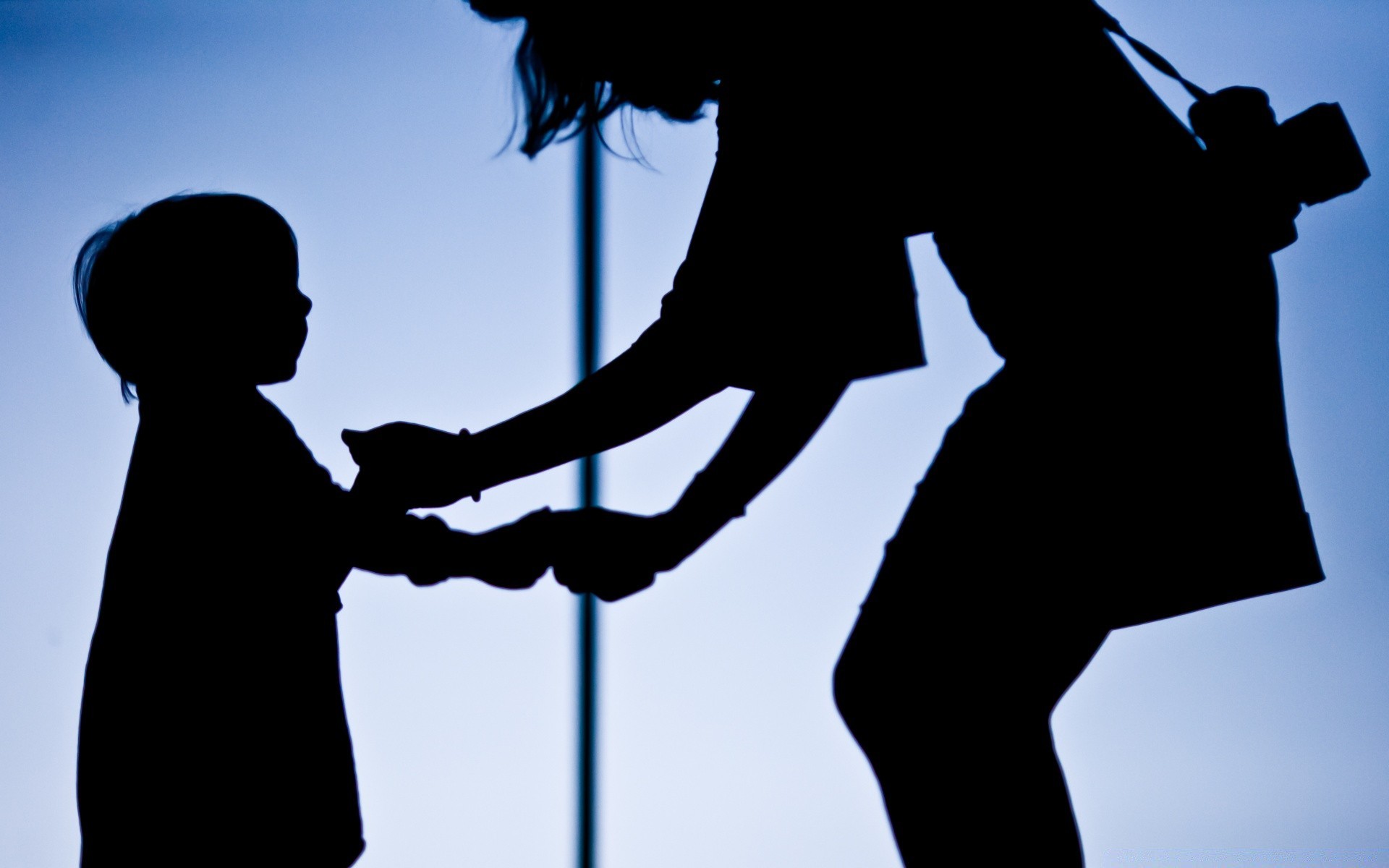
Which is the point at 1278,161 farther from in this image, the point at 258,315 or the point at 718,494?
the point at 258,315

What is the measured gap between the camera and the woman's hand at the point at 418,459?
0.69m

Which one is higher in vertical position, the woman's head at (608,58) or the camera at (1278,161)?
the woman's head at (608,58)

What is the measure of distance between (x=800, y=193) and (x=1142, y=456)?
0.25m

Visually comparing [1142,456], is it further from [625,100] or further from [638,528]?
[625,100]

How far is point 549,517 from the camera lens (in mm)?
749

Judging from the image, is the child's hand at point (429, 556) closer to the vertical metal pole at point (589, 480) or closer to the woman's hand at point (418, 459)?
the woman's hand at point (418, 459)

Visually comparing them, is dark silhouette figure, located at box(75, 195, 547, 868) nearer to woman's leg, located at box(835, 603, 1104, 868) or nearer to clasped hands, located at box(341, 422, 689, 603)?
clasped hands, located at box(341, 422, 689, 603)

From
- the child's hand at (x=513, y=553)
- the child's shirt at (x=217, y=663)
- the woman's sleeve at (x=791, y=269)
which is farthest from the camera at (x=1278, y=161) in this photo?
the child's shirt at (x=217, y=663)

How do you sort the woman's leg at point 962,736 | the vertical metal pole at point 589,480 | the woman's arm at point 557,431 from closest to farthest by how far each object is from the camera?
the woman's leg at point 962,736 < the woman's arm at point 557,431 < the vertical metal pole at point 589,480

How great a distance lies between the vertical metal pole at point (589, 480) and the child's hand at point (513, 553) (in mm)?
240

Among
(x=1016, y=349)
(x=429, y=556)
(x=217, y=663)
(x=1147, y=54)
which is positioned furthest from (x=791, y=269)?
(x=217, y=663)

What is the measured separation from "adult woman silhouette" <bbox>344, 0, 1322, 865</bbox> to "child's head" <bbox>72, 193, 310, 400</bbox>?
0.42 meters

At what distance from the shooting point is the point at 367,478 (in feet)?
2.37

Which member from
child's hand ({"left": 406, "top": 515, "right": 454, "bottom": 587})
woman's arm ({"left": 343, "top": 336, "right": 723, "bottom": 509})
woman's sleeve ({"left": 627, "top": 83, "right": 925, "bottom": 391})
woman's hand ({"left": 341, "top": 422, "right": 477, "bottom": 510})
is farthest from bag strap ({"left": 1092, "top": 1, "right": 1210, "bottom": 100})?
child's hand ({"left": 406, "top": 515, "right": 454, "bottom": 587})
